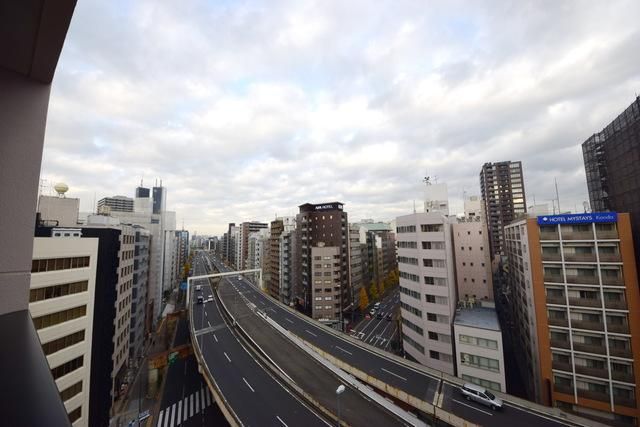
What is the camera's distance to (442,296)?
1558 inches

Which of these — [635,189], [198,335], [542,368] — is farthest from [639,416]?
[198,335]

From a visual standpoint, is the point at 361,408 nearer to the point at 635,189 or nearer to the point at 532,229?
the point at 532,229

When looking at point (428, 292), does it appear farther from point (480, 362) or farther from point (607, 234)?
point (607, 234)

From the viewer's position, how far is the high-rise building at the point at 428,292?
3869 cm

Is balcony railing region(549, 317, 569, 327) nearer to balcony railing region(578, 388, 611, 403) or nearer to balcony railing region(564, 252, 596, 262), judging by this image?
balcony railing region(578, 388, 611, 403)

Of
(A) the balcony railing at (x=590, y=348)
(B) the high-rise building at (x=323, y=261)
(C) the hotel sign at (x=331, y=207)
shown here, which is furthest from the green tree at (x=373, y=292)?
(A) the balcony railing at (x=590, y=348)

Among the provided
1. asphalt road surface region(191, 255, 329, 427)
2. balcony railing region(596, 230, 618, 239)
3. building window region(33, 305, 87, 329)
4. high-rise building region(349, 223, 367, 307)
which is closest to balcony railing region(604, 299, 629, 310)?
balcony railing region(596, 230, 618, 239)

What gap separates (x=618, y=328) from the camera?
28641 millimetres

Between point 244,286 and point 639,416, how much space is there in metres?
83.7

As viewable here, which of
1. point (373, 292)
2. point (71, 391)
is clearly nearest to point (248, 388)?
point (71, 391)

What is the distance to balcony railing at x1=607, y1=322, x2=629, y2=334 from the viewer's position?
28328 mm

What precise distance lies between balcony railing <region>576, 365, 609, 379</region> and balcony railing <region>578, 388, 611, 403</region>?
1.78m

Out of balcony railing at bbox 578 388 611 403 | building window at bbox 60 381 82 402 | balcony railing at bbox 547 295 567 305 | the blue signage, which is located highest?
Result: the blue signage

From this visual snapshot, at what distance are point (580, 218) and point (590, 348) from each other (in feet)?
46.0
